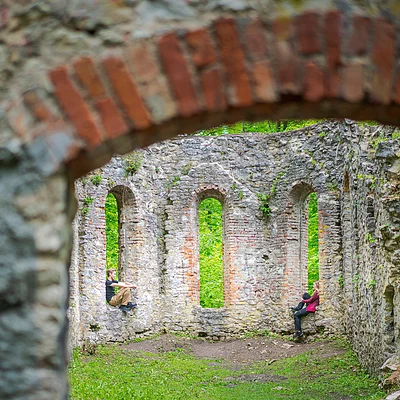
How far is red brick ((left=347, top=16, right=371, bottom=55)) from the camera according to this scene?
2363 millimetres

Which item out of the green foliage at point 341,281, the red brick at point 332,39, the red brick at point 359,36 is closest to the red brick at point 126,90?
the red brick at point 332,39

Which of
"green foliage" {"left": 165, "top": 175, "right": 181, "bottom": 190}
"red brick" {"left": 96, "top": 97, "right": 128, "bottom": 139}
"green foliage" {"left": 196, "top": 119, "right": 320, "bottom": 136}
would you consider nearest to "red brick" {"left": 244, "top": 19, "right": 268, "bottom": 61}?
"red brick" {"left": 96, "top": 97, "right": 128, "bottom": 139}

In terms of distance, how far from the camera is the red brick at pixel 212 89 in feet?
7.80

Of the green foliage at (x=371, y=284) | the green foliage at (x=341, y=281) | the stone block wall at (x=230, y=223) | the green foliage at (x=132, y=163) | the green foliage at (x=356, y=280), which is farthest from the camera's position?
the stone block wall at (x=230, y=223)

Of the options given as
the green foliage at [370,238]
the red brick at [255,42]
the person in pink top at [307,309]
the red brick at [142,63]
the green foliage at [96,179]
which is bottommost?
the person in pink top at [307,309]

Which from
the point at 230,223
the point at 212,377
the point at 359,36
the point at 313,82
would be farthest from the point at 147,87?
the point at 230,223

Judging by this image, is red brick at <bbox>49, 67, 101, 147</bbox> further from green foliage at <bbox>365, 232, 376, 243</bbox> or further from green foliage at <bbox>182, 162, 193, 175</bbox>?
green foliage at <bbox>182, 162, 193, 175</bbox>

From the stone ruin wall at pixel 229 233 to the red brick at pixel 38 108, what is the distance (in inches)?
407

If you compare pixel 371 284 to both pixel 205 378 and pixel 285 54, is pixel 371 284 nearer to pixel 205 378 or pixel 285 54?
pixel 205 378

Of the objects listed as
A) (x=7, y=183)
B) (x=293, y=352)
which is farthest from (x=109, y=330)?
(x=7, y=183)

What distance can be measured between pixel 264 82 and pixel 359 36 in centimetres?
44

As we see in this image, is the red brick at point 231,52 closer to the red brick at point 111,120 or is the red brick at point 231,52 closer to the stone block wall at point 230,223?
the red brick at point 111,120

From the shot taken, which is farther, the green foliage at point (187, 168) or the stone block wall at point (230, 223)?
the green foliage at point (187, 168)

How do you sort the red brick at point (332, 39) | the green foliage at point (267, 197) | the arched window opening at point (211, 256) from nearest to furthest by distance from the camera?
the red brick at point (332, 39)
the green foliage at point (267, 197)
the arched window opening at point (211, 256)
